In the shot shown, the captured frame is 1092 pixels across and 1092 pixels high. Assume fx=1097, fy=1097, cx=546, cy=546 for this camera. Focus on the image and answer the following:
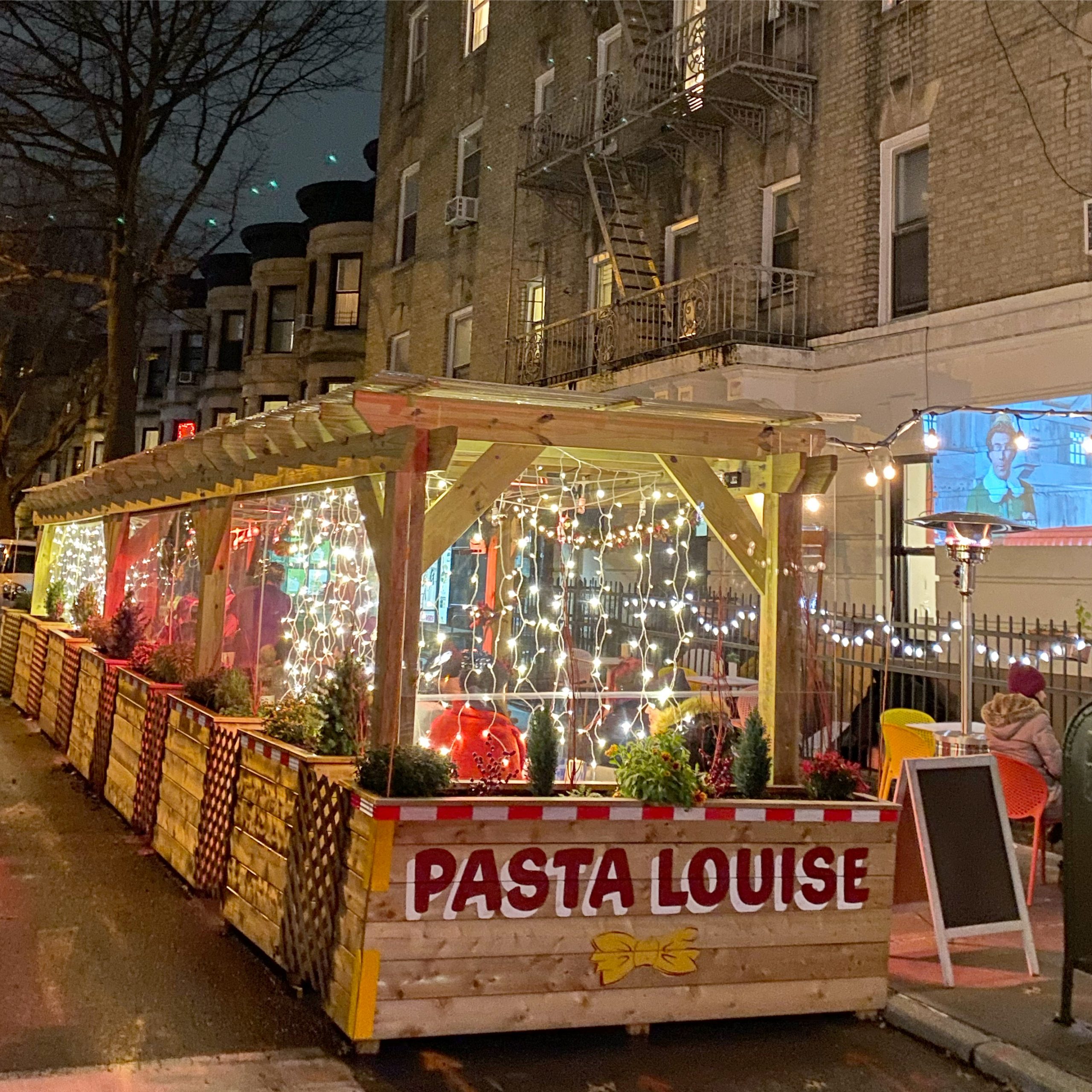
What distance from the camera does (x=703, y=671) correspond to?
12961 millimetres

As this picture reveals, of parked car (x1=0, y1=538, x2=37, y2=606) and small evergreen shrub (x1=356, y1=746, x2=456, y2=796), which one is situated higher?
parked car (x1=0, y1=538, x2=37, y2=606)

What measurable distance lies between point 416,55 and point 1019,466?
17.0 meters

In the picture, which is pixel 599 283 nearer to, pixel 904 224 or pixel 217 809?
pixel 904 224

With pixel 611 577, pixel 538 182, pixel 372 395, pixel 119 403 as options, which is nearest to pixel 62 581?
pixel 119 403

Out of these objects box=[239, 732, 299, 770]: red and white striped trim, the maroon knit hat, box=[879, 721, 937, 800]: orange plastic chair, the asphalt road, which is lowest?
the asphalt road

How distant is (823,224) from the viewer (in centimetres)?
1273

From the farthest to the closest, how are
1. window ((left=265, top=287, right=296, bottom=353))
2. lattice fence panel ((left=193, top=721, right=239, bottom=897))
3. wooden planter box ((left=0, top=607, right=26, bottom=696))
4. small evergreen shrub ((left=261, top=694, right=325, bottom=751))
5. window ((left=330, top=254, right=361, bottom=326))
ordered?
window ((left=265, top=287, right=296, bottom=353)) → window ((left=330, top=254, right=361, bottom=326)) → wooden planter box ((left=0, top=607, right=26, bottom=696)) → lattice fence panel ((left=193, top=721, right=239, bottom=897)) → small evergreen shrub ((left=261, top=694, right=325, bottom=751))

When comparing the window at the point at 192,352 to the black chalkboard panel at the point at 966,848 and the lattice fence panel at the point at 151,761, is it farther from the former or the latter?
the black chalkboard panel at the point at 966,848

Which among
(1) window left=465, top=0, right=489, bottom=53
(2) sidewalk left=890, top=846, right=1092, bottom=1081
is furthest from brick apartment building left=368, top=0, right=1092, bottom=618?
(2) sidewalk left=890, top=846, right=1092, bottom=1081

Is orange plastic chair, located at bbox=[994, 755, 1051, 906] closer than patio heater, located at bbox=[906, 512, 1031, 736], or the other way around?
orange plastic chair, located at bbox=[994, 755, 1051, 906]

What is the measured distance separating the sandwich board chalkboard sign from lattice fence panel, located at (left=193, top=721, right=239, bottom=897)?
12.8 feet

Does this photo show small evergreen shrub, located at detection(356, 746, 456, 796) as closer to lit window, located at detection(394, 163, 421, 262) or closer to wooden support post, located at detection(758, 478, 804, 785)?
wooden support post, located at detection(758, 478, 804, 785)

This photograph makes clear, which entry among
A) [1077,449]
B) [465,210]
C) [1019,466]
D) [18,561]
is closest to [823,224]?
[1019,466]

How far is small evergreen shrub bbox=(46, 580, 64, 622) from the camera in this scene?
51.4 feet
